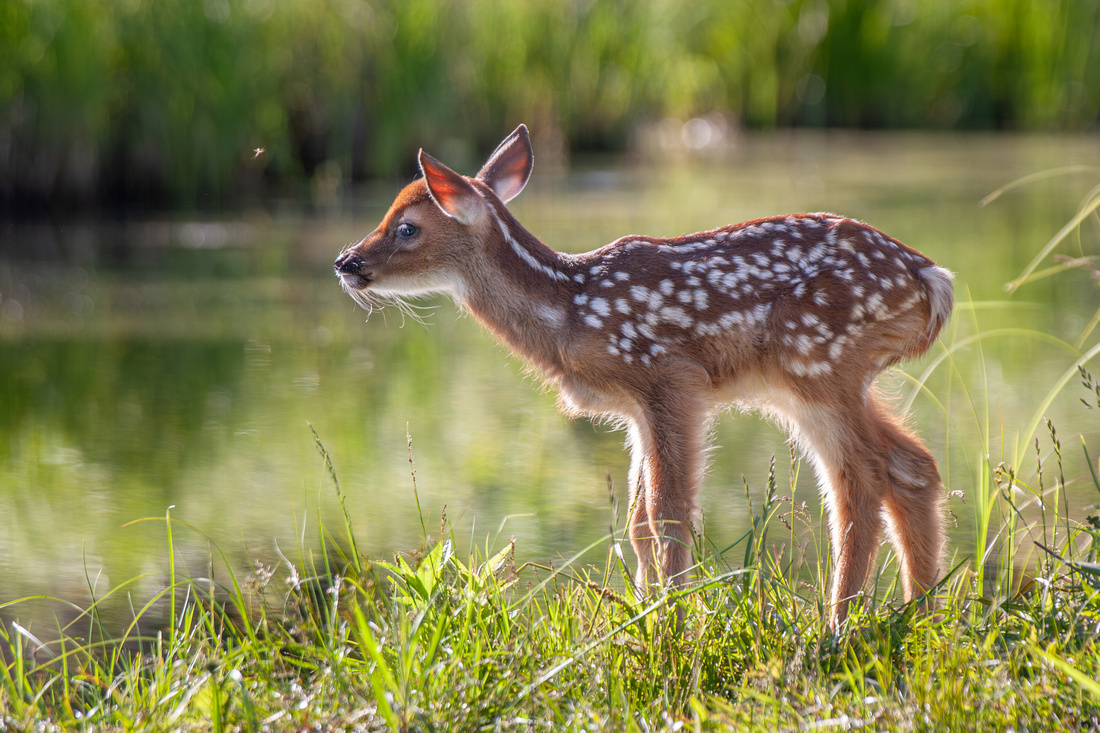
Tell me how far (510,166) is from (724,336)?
1.10 m

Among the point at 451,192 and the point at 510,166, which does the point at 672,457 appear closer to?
the point at 451,192

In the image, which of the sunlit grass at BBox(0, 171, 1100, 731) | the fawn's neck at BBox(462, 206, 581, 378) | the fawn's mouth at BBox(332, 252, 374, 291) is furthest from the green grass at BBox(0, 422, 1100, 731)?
the fawn's mouth at BBox(332, 252, 374, 291)

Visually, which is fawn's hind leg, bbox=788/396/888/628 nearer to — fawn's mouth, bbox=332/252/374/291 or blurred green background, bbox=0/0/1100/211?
fawn's mouth, bbox=332/252/374/291

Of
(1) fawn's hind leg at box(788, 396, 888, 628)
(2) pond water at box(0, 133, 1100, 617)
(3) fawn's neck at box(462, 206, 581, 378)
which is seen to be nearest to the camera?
(1) fawn's hind leg at box(788, 396, 888, 628)

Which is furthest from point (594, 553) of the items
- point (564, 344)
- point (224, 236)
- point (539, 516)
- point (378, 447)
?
point (224, 236)

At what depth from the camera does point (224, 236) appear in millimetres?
11469

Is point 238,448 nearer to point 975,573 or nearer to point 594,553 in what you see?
point 594,553

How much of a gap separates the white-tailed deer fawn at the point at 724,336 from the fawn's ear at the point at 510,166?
27cm

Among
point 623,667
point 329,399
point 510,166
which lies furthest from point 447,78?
point 623,667

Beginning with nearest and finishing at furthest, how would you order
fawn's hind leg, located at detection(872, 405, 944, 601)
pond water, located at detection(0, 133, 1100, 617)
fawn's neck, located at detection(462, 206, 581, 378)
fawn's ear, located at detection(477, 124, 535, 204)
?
fawn's hind leg, located at detection(872, 405, 944, 601), fawn's neck, located at detection(462, 206, 581, 378), fawn's ear, located at detection(477, 124, 535, 204), pond water, located at detection(0, 133, 1100, 617)

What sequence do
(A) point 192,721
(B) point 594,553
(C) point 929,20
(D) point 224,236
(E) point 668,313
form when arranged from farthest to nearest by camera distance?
(C) point 929,20, (D) point 224,236, (B) point 594,553, (E) point 668,313, (A) point 192,721

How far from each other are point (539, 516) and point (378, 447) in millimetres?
1264

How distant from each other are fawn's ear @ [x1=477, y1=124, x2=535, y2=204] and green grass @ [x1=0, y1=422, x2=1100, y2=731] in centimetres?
161

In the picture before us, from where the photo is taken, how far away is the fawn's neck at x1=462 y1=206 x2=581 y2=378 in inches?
179
